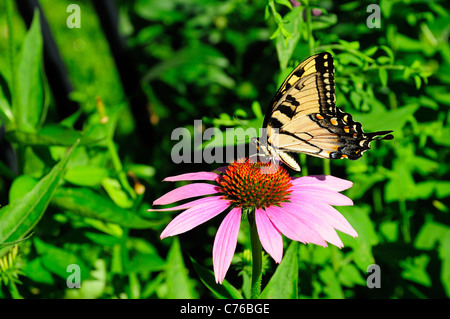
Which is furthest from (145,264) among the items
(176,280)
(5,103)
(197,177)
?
(5,103)

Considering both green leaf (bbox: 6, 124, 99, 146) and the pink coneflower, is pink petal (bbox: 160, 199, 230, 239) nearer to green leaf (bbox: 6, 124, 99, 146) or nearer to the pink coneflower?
the pink coneflower

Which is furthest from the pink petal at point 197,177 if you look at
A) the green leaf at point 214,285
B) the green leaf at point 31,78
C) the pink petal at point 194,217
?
the green leaf at point 31,78

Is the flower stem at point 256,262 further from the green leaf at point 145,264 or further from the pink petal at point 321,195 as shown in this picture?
the green leaf at point 145,264

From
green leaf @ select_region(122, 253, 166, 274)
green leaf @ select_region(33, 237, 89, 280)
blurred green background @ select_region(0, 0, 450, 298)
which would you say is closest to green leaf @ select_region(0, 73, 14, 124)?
blurred green background @ select_region(0, 0, 450, 298)

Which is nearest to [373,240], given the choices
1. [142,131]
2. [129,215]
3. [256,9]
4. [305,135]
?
[305,135]

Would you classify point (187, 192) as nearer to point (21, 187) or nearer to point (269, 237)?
point (269, 237)
